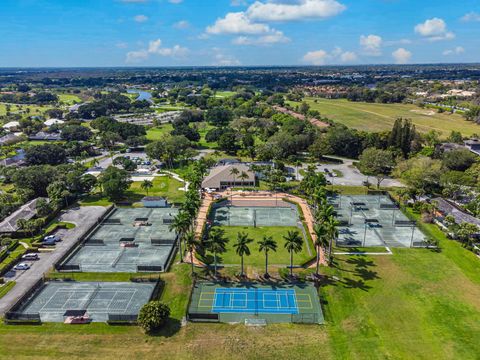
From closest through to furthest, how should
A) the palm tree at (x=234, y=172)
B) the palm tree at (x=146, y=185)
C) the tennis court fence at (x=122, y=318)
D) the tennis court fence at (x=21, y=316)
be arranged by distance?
the tennis court fence at (x=122, y=318) < the tennis court fence at (x=21, y=316) < the palm tree at (x=146, y=185) < the palm tree at (x=234, y=172)

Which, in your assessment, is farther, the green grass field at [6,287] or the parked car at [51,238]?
the parked car at [51,238]

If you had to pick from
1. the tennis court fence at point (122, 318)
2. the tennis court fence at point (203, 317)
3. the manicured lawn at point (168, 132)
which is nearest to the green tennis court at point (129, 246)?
the tennis court fence at point (122, 318)

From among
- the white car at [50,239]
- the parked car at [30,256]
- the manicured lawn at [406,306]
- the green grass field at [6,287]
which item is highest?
the white car at [50,239]

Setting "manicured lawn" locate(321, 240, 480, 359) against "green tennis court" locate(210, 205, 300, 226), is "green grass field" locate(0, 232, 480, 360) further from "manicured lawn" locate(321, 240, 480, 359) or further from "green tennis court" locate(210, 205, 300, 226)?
"green tennis court" locate(210, 205, 300, 226)

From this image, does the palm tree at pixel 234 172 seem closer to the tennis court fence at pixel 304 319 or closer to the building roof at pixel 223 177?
the building roof at pixel 223 177

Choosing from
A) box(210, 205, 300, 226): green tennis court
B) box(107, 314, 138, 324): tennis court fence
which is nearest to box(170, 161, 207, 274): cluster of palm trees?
box(210, 205, 300, 226): green tennis court

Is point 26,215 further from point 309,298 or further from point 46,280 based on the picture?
point 309,298

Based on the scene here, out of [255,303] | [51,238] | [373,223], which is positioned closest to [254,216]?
[373,223]

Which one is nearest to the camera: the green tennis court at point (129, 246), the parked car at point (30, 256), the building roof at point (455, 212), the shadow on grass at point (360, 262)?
the green tennis court at point (129, 246)
